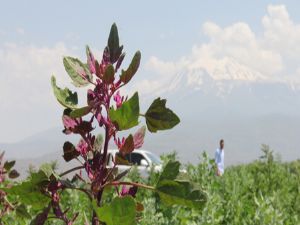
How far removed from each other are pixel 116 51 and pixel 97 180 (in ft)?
1.13

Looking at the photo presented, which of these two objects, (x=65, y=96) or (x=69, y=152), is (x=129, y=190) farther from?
(x=65, y=96)

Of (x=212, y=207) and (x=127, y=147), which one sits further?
(x=212, y=207)

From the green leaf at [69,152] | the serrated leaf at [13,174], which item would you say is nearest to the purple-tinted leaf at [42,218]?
the green leaf at [69,152]

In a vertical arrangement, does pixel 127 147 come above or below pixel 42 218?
above

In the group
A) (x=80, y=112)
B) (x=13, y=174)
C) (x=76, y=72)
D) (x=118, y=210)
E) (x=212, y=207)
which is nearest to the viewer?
(x=118, y=210)

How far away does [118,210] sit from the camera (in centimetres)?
117

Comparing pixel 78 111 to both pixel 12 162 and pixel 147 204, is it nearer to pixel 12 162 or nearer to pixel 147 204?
pixel 12 162

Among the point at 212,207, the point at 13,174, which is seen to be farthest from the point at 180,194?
the point at 212,207

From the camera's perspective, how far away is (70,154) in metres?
1.49

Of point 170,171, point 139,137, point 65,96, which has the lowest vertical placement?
point 170,171

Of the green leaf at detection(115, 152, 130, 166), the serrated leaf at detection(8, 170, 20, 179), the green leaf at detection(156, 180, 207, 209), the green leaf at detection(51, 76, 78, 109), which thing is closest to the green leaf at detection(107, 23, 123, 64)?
the green leaf at detection(51, 76, 78, 109)

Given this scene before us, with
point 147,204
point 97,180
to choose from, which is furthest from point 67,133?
point 147,204

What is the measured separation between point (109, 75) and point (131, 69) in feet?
0.21

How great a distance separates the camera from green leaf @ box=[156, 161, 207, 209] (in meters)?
1.33
